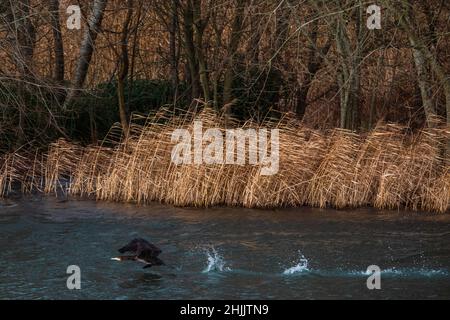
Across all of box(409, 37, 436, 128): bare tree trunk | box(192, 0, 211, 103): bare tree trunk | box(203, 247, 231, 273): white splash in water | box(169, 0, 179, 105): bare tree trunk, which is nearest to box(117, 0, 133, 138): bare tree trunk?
box(169, 0, 179, 105): bare tree trunk

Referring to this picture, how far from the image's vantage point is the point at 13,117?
1574 cm

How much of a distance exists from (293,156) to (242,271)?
439cm

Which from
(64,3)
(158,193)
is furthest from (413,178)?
(64,3)

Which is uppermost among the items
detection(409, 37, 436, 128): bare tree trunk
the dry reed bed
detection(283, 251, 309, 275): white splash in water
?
detection(409, 37, 436, 128): bare tree trunk

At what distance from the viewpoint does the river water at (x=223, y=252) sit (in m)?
8.98

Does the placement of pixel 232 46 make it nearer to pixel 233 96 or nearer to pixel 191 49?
pixel 191 49

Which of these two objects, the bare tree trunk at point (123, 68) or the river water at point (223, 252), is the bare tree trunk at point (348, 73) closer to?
the river water at point (223, 252)

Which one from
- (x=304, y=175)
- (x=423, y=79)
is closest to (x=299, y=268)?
(x=304, y=175)

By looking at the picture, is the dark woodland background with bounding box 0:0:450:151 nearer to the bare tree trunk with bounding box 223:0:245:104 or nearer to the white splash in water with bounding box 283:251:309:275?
the bare tree trunk with bounding box 223:0:245:104

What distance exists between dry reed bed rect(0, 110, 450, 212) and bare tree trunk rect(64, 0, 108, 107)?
288cm

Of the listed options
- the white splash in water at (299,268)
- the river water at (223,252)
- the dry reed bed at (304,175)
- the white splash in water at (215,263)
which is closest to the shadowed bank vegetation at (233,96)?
the dry reed bed at (304,175)

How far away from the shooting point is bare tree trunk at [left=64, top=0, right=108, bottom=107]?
55.7 ft

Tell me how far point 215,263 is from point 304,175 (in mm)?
4317

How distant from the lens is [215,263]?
9.90 m
